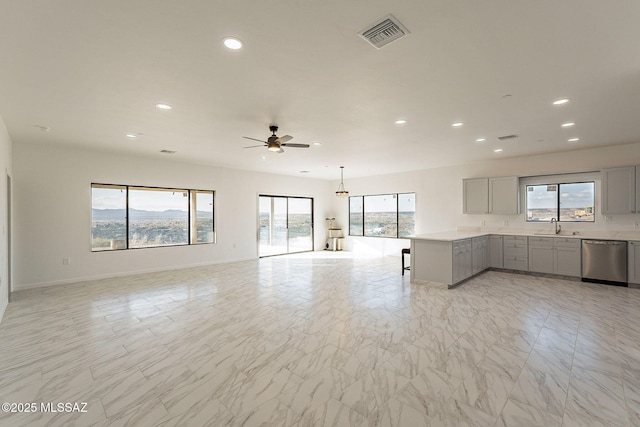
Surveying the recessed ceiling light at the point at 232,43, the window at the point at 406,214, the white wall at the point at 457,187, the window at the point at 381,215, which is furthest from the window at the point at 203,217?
the recessed ceiling light at the point at 232,43

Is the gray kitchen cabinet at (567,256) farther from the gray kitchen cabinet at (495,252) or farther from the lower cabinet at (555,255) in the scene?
the gray kitchen cabinet at (495,252)

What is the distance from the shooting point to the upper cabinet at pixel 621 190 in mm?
5312

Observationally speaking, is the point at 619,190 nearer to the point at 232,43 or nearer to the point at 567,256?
the point at 567,256

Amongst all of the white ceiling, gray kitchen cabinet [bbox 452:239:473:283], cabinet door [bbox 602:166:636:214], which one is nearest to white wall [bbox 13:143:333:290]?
the white ceiling

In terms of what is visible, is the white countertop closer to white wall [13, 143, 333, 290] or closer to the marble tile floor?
the marble tile floor

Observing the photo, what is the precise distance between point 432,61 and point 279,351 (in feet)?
10.4

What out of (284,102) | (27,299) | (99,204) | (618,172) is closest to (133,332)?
(27,299)

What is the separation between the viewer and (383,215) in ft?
32.1

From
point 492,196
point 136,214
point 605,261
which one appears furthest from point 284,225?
point 605,261

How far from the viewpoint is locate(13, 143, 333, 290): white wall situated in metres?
5.33

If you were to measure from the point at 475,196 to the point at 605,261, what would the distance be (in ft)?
8.86

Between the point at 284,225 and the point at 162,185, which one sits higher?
the point at 162,185

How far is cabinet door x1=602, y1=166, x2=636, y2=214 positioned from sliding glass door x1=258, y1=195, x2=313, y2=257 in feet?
25.8

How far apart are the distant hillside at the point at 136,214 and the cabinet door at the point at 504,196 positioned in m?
7.55
